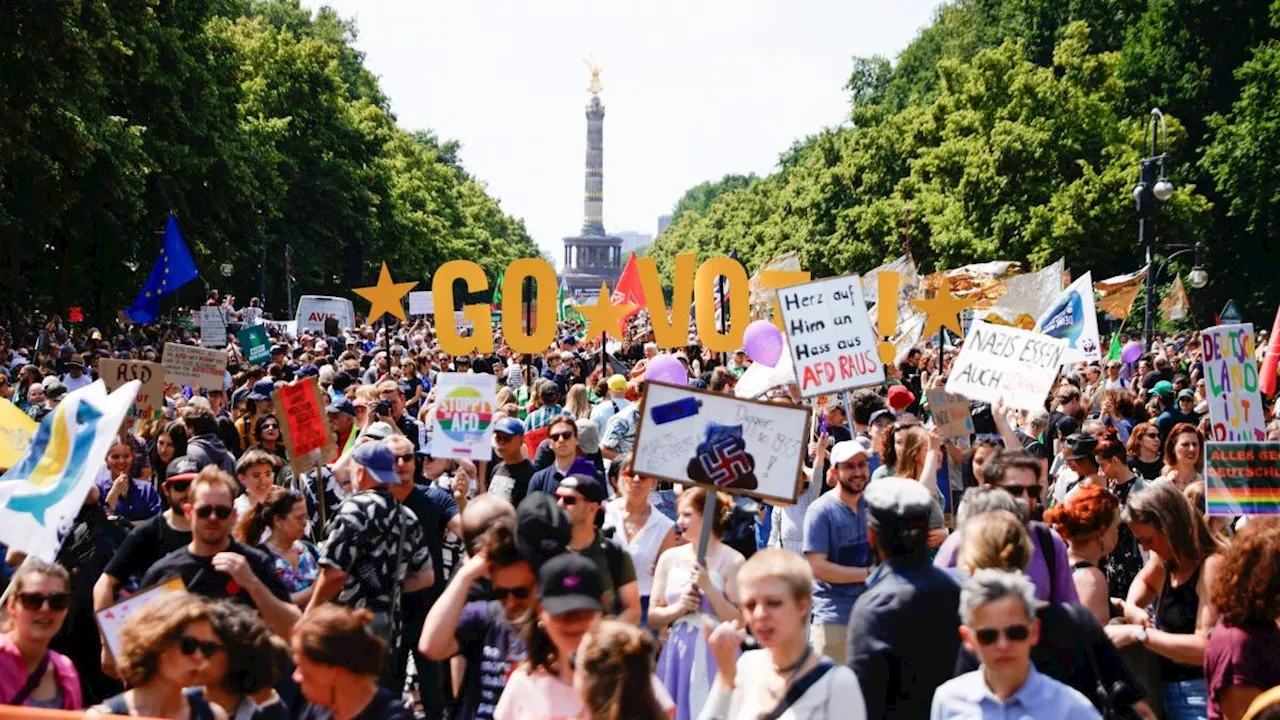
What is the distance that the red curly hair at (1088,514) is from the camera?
6066 mm

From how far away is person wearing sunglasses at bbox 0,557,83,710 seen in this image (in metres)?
5.34

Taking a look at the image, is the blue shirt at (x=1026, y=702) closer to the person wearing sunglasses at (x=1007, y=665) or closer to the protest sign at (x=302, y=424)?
the person wearing sunglasses at (x=1007, y=665)

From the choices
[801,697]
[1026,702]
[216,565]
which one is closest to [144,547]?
[216,565]

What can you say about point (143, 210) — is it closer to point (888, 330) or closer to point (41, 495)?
point (888, 330)

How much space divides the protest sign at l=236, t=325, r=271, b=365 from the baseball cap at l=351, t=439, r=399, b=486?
11474mm

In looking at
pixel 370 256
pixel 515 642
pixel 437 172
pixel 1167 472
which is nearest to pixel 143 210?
pixel 1167 472

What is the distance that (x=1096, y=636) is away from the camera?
4930 millimetres

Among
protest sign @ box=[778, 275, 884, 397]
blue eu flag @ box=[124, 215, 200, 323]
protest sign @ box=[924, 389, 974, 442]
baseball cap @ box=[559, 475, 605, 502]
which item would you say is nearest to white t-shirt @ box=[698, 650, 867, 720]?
baseball cap @ box=[559, 475, 605, 502]

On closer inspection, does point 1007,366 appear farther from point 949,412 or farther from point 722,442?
point 722,442

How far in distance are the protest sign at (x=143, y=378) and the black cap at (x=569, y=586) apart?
8.15 metres

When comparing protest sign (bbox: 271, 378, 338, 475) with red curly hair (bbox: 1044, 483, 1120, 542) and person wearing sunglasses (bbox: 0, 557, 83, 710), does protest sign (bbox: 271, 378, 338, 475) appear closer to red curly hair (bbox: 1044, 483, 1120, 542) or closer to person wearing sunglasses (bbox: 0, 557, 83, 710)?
person wearing sunglasses (bbox: 0, 557, 83, 710)

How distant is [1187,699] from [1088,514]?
0.78 meters

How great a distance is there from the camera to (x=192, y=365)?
14.2 metres

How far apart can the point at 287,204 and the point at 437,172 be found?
109 feet
